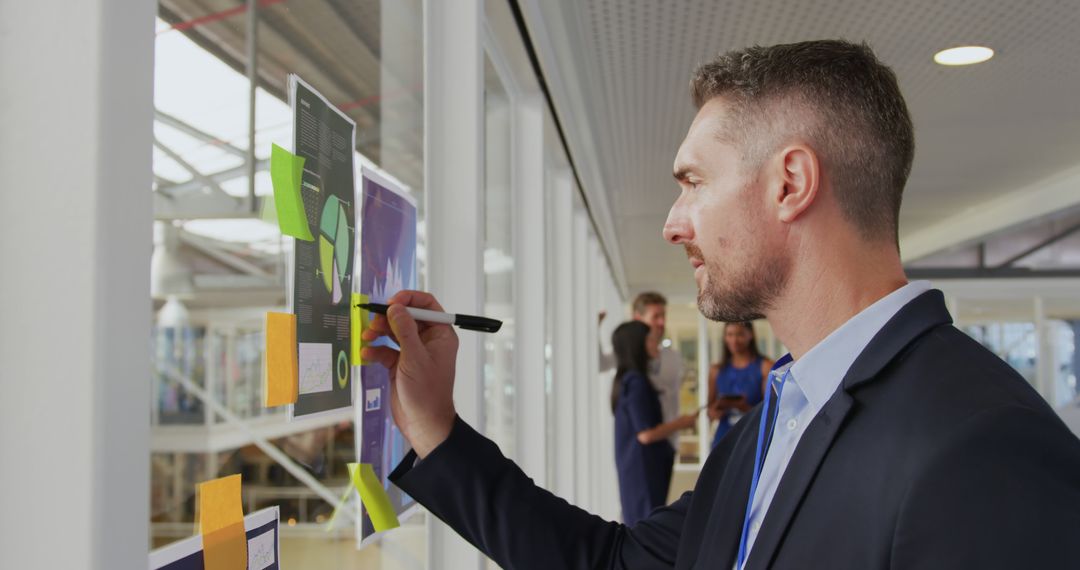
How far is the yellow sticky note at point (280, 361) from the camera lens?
855 millimetres

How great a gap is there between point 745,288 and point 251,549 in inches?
24.6

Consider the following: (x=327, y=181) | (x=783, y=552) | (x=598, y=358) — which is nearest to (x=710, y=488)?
(x=783, y=552)

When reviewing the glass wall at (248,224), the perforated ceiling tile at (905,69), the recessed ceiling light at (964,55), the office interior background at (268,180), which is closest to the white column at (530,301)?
the office interior background at (268,180)

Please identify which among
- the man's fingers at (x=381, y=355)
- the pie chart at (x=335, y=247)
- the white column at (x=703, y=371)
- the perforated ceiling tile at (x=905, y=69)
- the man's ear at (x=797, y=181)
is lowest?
the white column at (x=703, y=371)

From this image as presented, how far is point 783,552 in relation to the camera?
2.81 ft

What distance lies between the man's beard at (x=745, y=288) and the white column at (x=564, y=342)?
2.89m

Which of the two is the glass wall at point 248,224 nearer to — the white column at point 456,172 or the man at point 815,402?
the white column at point 456,172

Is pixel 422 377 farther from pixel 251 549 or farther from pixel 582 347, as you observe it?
pixel 582 347

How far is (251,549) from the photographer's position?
0.82 metres

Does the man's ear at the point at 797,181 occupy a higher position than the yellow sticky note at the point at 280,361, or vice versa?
the man's ear at the point at 797,181

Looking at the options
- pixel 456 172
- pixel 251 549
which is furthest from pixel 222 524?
pixel 456 172

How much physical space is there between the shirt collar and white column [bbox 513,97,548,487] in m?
1.84

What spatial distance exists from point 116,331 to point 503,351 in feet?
8.03

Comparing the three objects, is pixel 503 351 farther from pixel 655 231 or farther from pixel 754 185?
pixel 655 231
